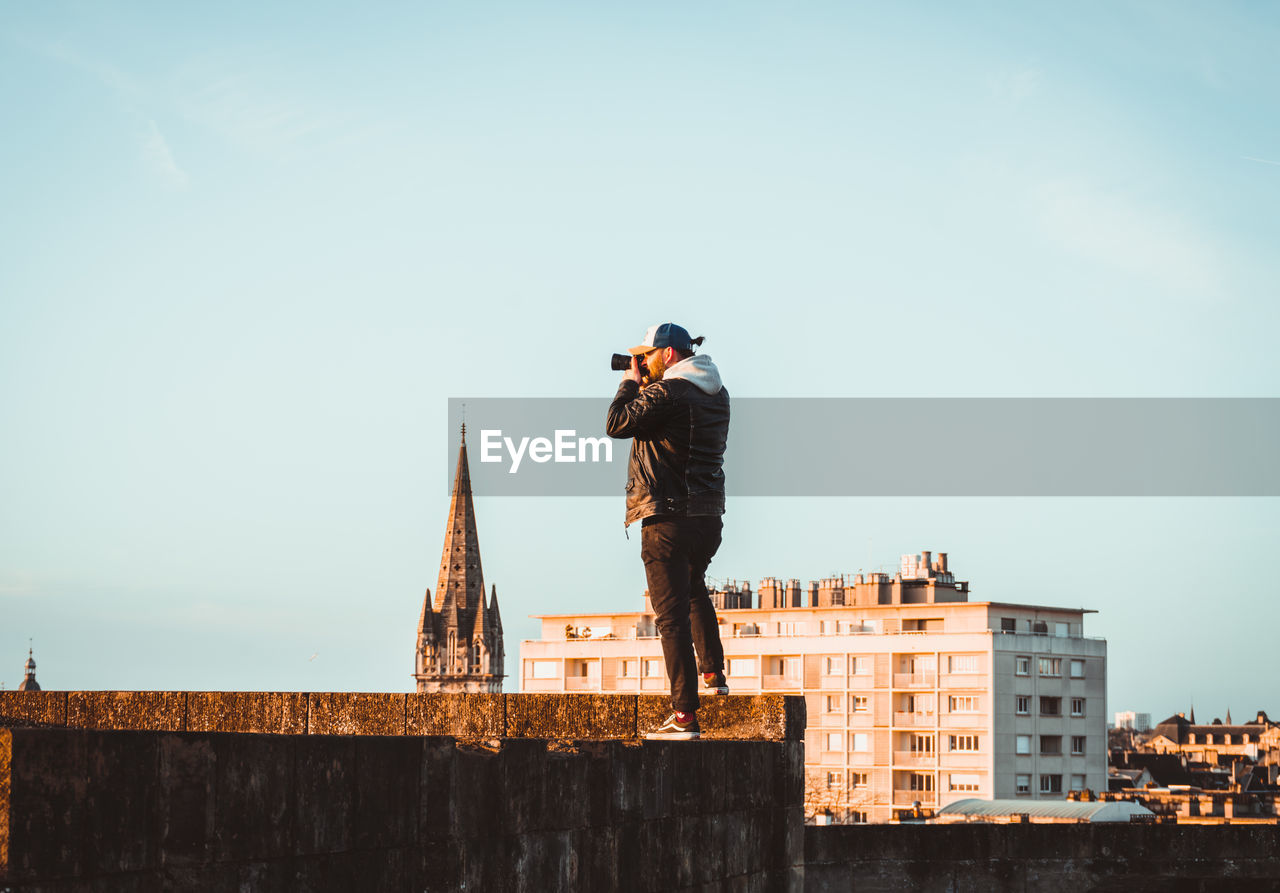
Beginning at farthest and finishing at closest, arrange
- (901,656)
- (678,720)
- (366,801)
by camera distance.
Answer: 1. (901,656)
2. (678,720)
3. (366,801)

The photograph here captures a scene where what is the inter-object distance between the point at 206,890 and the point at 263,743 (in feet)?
1.38

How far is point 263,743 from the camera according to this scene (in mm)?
4512

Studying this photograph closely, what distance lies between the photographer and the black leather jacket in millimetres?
7859

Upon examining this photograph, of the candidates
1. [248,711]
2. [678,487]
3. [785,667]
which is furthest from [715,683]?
[785,667]

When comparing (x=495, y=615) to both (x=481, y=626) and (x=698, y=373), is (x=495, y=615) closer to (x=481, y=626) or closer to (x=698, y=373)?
(x=481, y=626)

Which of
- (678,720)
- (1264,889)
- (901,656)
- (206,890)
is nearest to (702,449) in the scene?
(678,720)

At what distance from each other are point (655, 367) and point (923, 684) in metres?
99.8

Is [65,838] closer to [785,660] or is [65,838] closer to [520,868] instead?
[520,868]

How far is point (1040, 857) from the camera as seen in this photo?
1182cm

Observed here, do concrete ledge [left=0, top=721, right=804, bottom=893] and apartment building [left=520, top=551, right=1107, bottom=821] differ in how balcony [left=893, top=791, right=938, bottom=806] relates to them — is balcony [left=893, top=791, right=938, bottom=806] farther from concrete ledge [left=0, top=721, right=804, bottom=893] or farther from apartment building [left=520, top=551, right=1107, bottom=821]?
concrete ledge [left=0, top=721, right=804, bottom=893]

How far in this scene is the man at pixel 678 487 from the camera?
809 cm

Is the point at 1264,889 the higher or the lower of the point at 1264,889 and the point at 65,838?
the lower

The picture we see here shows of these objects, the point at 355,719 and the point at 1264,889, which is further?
the point at 1264,889

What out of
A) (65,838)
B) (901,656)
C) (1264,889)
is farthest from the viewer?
(901,656)
